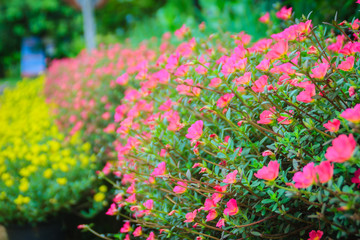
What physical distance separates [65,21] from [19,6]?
1.55 m

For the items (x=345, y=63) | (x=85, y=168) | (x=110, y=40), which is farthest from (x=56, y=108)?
(x=110, y=40)

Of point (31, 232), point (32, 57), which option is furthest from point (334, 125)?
point (32, 57)

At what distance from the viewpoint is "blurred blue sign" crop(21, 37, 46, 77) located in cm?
1041

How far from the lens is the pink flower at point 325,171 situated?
0.69m

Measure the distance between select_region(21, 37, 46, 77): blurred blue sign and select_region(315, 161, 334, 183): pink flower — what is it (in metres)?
10.9

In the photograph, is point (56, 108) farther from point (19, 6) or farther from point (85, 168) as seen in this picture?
point (19, 6)

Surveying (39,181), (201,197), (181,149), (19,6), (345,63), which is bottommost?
(39,181)

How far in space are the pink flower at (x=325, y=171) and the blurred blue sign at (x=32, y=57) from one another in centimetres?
1085

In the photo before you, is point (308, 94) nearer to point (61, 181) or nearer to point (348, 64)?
point (348, 64)

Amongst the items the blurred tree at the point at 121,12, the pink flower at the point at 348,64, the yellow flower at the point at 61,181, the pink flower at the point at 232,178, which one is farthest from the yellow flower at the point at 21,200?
the blurred tree at the point at 121,12

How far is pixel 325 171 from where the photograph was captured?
69 centimetres

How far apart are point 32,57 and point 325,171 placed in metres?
11.8

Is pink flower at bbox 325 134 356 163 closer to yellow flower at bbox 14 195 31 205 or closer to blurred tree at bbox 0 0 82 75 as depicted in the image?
yellow flower at bbox 14 195 31 205

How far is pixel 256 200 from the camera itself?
0.97 meters
